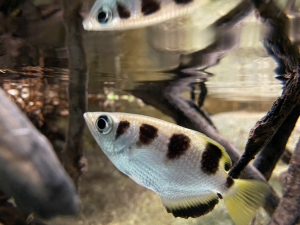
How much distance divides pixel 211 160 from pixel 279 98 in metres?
0.69

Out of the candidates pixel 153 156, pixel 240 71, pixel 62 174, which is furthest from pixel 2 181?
pixel 240 71

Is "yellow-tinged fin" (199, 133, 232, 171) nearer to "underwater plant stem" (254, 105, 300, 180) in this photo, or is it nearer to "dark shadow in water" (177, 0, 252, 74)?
"dark shadow in water" (177, 0, 252, 74)

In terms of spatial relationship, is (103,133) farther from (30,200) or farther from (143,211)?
(143,211)

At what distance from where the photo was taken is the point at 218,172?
199 cm

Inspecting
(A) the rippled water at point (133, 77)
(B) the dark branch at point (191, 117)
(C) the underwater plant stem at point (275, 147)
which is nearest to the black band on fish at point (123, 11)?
(A) the rippled water at point (133, 77)

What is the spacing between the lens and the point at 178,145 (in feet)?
6.42

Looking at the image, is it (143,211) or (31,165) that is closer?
(31,165)

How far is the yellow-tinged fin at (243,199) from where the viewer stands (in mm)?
2025

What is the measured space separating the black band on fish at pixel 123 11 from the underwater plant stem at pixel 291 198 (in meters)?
1.86

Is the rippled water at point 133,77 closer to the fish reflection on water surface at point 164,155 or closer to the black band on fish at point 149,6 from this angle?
the black band on fish at point 149,6

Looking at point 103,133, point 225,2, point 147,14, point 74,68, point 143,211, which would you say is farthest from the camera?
point 143,211

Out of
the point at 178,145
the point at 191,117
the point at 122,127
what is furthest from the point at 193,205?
the point at 191,117

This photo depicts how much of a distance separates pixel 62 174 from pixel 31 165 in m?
0.35

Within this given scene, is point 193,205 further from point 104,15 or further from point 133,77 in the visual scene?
point 133,77
